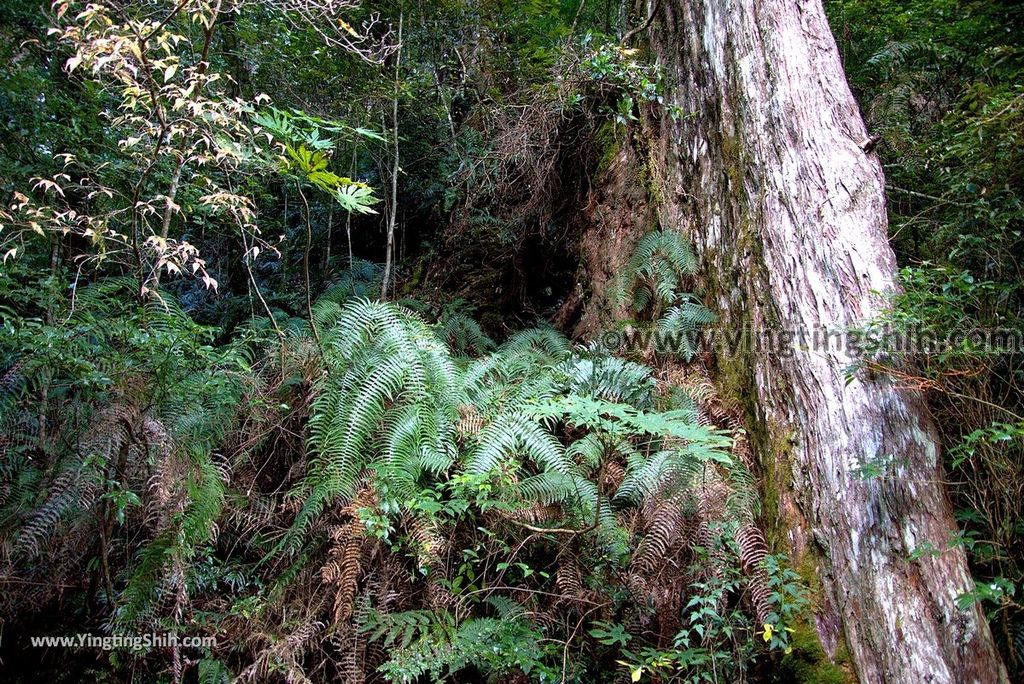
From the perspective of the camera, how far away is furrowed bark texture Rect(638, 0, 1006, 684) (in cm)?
253

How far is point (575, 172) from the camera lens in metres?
5.63

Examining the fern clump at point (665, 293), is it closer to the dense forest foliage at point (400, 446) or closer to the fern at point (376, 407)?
the dense forest foliage at point (400, 446)

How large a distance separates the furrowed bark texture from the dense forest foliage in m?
0.13

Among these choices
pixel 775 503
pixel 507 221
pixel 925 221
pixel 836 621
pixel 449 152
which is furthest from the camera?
pixel 449 152

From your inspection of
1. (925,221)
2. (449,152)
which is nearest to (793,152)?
(925,221)

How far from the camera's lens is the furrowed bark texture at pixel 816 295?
8.31 feet

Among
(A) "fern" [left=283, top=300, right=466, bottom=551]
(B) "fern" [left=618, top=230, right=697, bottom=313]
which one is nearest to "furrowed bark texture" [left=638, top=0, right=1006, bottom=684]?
(B) "fern" [left=618, top=230, right=697, bottom=313]

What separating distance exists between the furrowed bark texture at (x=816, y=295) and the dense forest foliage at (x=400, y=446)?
130 millimetres

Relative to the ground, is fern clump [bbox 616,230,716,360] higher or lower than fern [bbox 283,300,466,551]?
higher

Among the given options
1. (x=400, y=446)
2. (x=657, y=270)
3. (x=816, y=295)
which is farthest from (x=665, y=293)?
(x=400, y=446)

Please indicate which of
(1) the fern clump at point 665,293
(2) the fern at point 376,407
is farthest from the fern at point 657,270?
(2) the fern at point 376,407

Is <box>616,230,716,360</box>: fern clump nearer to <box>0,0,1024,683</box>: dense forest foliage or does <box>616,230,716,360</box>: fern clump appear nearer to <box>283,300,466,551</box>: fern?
<box>0,0,1024,683</box>: dense forest foliage

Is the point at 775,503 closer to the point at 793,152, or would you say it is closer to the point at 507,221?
the point at 793,152

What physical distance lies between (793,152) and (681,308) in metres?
1.11
